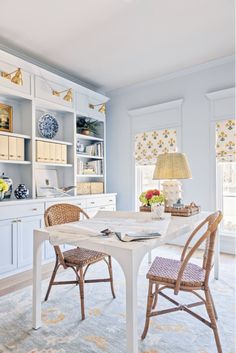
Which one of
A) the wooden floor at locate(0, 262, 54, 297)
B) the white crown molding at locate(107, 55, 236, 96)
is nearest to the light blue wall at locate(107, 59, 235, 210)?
the white crown molding at locate(107, 55, 236, 96)

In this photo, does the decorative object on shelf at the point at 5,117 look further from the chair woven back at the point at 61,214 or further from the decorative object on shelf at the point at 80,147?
the chair woven back at the point at 61,214

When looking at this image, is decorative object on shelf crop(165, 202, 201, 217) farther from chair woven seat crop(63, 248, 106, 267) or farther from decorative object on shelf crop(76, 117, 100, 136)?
decorative object on shelf crop(76, 117, 100, 136)

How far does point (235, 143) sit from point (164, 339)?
2764 mm

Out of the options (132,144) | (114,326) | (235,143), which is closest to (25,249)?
(114,326)

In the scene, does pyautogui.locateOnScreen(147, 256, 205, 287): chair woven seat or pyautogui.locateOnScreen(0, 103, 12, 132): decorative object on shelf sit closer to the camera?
pyautogui.locateOnScreen(147, 256, 205, 287): chair woven seat

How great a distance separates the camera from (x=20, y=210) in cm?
287

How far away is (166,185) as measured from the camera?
8.70ft

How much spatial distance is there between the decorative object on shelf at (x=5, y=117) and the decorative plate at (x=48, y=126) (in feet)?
1.47

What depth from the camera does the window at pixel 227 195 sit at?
3668 mm

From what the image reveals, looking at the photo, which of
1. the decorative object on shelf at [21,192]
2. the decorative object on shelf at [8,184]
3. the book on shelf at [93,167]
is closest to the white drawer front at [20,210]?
the decorative object on shelf at [21,192]

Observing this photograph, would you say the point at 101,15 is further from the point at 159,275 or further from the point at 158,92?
the point at 159,275

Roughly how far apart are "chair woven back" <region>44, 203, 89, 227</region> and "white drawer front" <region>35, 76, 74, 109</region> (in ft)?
5.61

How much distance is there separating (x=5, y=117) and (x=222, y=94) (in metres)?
3.03

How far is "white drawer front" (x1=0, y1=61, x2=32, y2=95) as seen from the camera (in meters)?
2.92
